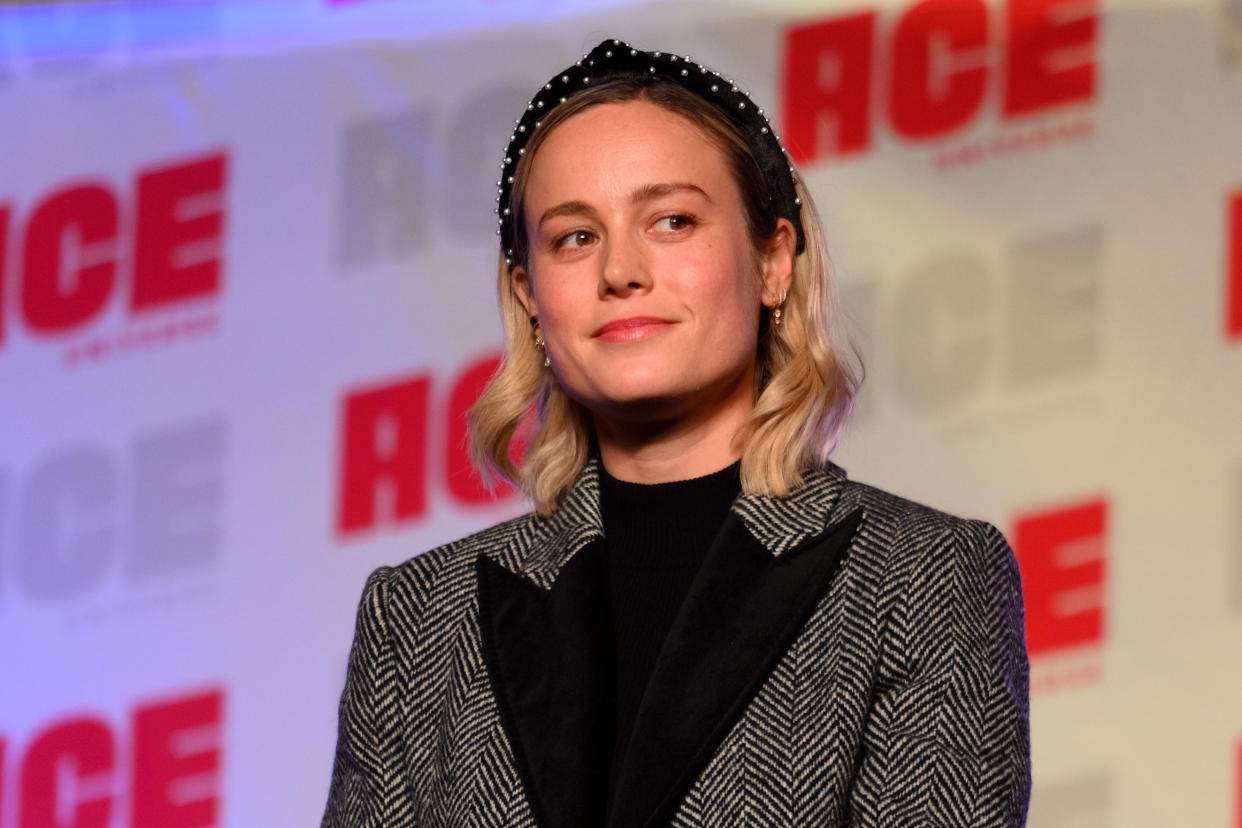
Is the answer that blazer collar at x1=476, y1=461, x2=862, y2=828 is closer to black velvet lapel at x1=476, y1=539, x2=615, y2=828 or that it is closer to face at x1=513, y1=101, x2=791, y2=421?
black velvet lapel at x1=476, y1=539, x2=615, y2=828

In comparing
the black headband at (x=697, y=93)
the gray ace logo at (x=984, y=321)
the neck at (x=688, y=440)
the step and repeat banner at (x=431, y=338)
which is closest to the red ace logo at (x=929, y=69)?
the step and repeat banner at (x=431, y=338)

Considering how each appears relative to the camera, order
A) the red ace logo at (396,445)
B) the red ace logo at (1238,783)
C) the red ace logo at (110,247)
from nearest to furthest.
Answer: the red ace logo at (1238,783) → the red ace logo at (396,445) → the red ace logo at (110,247)

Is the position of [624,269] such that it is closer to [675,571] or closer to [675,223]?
[675,223]

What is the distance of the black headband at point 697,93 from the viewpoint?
192 cm

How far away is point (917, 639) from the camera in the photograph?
163 cm

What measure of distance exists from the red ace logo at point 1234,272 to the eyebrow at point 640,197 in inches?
68.2

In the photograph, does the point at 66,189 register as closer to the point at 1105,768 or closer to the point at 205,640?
the point at 205,640

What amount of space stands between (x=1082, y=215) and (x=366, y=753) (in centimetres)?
204

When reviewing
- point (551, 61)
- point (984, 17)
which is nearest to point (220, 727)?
point (551, 61)

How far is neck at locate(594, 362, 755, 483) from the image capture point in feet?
6.15

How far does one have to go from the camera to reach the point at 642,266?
1.77 metres

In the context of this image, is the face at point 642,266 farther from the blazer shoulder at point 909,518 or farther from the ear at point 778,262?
the blazer shoulder at point 909,518

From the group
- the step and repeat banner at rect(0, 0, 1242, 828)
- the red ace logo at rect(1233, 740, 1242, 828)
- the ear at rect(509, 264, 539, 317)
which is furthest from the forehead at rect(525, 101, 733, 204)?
the red ace logo at rect(1233, 740, 1242, 828)

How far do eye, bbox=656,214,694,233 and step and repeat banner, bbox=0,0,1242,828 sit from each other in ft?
4.50
